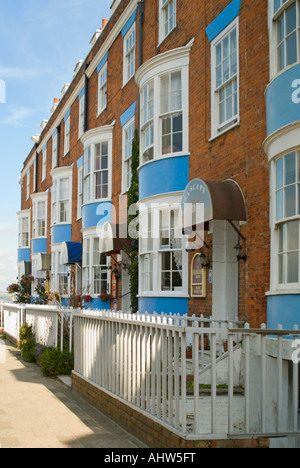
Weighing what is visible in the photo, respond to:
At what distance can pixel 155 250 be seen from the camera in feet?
44.0

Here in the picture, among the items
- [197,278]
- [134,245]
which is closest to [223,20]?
[197,278]

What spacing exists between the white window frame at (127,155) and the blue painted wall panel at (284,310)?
32.8 ft

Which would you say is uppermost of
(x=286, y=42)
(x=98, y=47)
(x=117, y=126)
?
(x=98, y=47)

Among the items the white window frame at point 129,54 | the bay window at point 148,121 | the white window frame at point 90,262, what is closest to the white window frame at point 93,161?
the white window frame at point 90,262

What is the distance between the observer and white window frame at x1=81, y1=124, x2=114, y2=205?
1952 cm

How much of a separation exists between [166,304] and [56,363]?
8.67 feet

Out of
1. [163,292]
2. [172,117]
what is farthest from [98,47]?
[163,292]

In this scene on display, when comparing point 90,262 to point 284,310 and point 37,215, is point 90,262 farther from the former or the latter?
point 284,310

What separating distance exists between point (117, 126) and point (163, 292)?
768 centimetres

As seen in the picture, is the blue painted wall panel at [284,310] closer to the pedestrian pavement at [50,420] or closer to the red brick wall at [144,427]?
the red brick wall at [144,427]

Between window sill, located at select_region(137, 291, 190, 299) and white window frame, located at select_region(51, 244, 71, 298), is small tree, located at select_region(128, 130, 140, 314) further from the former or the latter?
white window frame, located at select_region(51, 244, 71, 298)

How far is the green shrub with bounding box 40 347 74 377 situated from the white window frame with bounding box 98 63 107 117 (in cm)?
1082

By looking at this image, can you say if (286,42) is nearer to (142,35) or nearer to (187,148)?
(187,148)

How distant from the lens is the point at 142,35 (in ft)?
54.0
